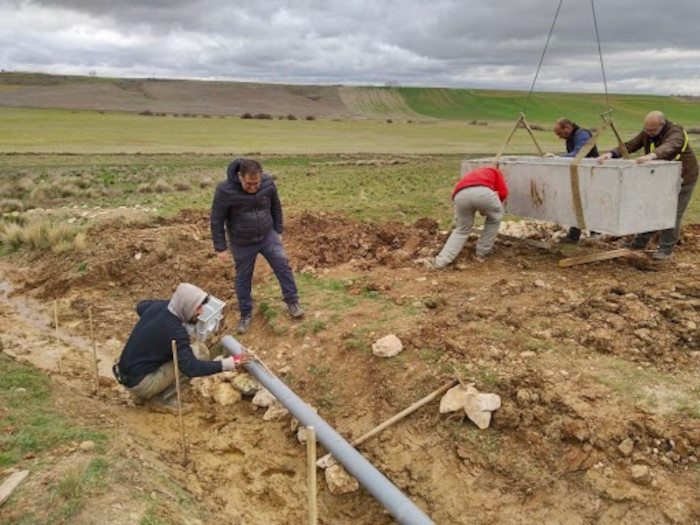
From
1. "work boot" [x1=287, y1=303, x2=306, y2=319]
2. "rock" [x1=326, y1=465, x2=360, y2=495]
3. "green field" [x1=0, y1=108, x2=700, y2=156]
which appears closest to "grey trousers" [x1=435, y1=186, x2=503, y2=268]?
"work boot" [x1=287, y1=303, x2=306, y2=319]

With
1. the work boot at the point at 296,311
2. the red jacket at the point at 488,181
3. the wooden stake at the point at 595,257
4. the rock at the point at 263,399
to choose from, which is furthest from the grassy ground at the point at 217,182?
the rock at the point at 263,399

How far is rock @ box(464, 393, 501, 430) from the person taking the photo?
453 centimetres

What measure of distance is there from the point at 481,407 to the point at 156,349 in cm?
292

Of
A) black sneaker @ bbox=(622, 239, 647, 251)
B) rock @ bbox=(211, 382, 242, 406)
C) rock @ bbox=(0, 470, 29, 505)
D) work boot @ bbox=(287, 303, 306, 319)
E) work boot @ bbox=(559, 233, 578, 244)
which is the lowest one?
rock @ bbox=(211, 382, 242, 406)

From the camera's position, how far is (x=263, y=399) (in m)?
5.56

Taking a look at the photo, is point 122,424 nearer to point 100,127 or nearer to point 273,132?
point 273,132

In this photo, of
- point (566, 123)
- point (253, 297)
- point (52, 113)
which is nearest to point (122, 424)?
point (253, 297)

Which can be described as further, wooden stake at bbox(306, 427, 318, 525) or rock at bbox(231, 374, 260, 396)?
rock at bbox(231, 374, 260, 396)

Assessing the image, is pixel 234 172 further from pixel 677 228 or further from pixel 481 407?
pixel 677 228

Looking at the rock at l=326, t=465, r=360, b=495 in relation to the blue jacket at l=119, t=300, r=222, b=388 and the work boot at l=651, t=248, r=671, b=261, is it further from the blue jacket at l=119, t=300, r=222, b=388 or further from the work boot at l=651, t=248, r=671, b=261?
the work boot at l=651, t=248, r=671, b=261

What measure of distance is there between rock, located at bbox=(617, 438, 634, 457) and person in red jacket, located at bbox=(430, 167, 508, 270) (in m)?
3.73

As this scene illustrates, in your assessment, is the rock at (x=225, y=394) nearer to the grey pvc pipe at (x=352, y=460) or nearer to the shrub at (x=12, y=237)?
the grey pvc pipe at (x=352, y=460)

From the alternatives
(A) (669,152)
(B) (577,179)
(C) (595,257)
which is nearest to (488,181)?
(B) (577,179)

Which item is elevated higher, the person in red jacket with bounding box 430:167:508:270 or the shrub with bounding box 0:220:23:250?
the person in red jacket with bounding box 430:167:508:270
